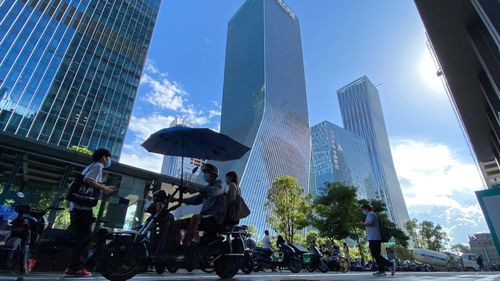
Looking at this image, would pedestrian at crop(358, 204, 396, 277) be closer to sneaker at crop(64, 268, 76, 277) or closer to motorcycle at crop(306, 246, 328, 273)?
motorcycle at crop(306, 246, 328, 273)

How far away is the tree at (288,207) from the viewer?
966 inches

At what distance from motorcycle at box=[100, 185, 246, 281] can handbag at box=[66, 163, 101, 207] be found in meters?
0.69

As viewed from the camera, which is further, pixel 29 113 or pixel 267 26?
pixel 267 26

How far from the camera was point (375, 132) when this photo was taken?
13812 centimetres

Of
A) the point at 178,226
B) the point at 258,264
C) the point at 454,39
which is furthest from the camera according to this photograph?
the point at 454,39

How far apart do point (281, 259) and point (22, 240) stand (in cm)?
794

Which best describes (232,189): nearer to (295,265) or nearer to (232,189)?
(232,189)

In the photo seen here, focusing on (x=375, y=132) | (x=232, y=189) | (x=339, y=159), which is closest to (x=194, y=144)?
(x=232, y=189)

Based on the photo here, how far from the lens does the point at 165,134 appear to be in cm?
459

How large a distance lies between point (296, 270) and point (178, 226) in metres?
7.14

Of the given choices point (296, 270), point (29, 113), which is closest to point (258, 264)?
point (296, 270)

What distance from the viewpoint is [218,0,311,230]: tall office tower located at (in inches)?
2441

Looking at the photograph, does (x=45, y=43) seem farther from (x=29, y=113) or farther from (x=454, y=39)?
(x=454, y=39)

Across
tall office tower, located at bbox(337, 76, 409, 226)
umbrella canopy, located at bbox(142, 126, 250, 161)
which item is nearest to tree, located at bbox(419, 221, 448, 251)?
umbrella canopy, located at bbox(142, 126, 250, 161)
